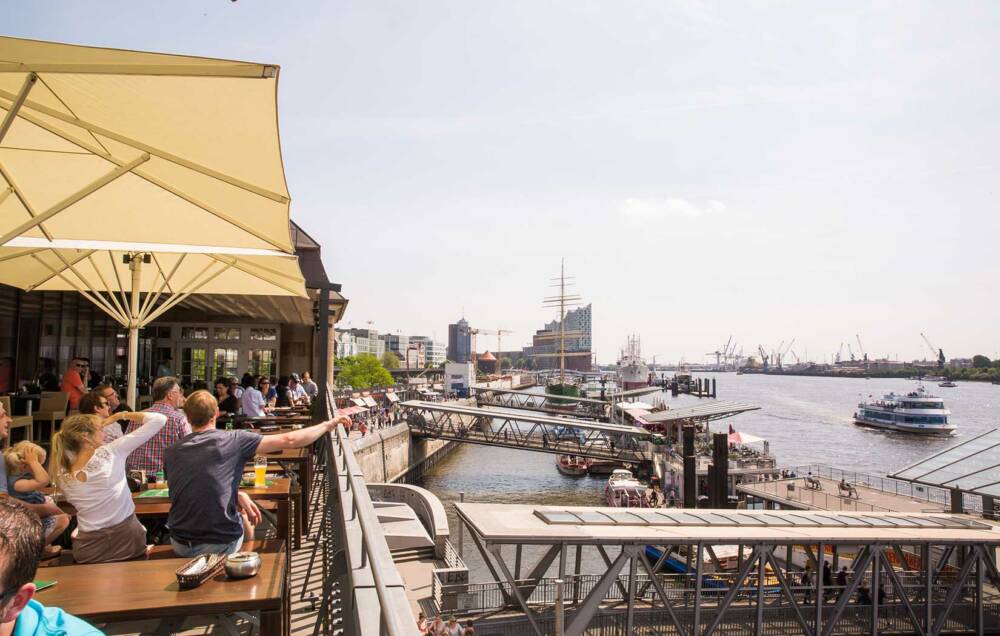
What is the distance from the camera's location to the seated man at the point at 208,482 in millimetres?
3797

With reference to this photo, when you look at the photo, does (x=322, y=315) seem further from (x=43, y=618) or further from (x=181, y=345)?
(x=181, y=345)

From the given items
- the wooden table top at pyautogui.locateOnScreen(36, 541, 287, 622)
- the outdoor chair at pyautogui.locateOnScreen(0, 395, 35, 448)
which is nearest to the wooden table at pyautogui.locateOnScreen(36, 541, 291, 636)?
the wooden table top at pyautogui.locateOnScreen(36, 541, 287, 622)

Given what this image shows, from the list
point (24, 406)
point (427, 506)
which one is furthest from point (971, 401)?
point (24, 406)

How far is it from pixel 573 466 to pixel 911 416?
51.2m

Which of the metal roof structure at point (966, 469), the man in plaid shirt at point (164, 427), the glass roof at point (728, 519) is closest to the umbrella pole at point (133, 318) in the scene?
the man in plaid shirt at point (164, 427)

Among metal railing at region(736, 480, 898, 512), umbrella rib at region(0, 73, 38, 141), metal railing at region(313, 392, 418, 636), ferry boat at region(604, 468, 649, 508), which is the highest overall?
umbrella rib at region(0, 73, 38, 141)

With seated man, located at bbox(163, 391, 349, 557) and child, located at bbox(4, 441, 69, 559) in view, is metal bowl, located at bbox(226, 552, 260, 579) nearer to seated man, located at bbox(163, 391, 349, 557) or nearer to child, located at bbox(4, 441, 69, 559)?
seated man, located at bbox(163, 391, 349, 557)

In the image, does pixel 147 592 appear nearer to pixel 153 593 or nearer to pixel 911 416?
pixel 153 593

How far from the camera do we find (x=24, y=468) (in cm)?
451

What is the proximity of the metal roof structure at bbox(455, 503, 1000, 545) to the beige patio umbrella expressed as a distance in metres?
7.00

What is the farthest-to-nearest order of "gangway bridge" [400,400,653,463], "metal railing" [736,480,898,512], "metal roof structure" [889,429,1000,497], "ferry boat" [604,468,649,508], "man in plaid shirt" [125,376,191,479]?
"gangway bridge" [400,400,653,463], "ferry boat" [604,468,649,508], "metal railing" [736,480,898,512], "metal roof structure" [889,429,1000,497], "man in plaid shirt" [125,376,191,479]

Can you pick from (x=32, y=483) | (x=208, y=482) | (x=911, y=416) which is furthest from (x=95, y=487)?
(x=911, y=416)

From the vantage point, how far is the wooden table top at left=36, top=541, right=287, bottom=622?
2594mm

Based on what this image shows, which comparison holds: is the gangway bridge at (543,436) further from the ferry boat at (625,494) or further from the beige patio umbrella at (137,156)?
the beige patio umbrella at (137,156)
